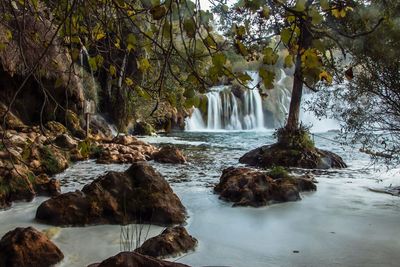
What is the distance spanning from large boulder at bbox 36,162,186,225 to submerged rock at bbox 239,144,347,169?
18.8 feet

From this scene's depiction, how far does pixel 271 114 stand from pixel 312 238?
2249cm

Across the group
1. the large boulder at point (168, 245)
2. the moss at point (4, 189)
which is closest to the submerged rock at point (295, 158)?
the moss at point (4, 189)

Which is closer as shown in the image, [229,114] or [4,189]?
[4,189]

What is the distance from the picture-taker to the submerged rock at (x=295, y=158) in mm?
11516

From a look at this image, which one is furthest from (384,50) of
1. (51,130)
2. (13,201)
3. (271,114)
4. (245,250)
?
(271,114)

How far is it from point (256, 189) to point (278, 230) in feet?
4.82

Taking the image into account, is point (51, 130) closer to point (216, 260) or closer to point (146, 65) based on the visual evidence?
point (216, 260)

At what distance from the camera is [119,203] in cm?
598

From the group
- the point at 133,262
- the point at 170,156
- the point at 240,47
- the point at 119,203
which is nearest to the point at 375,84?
the point at 119,203

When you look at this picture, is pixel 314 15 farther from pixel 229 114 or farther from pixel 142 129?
pixel 229 114

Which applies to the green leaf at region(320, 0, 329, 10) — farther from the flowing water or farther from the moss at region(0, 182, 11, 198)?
the moss at region(0, 182, 11, 198)

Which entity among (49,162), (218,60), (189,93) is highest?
(218,60)

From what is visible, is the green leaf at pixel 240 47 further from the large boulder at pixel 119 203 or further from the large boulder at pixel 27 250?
the large boulder at pixel 119 203

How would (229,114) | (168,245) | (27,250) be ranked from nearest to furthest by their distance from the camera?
1. (27,250)
2. (168,245)
3. (229,114)
